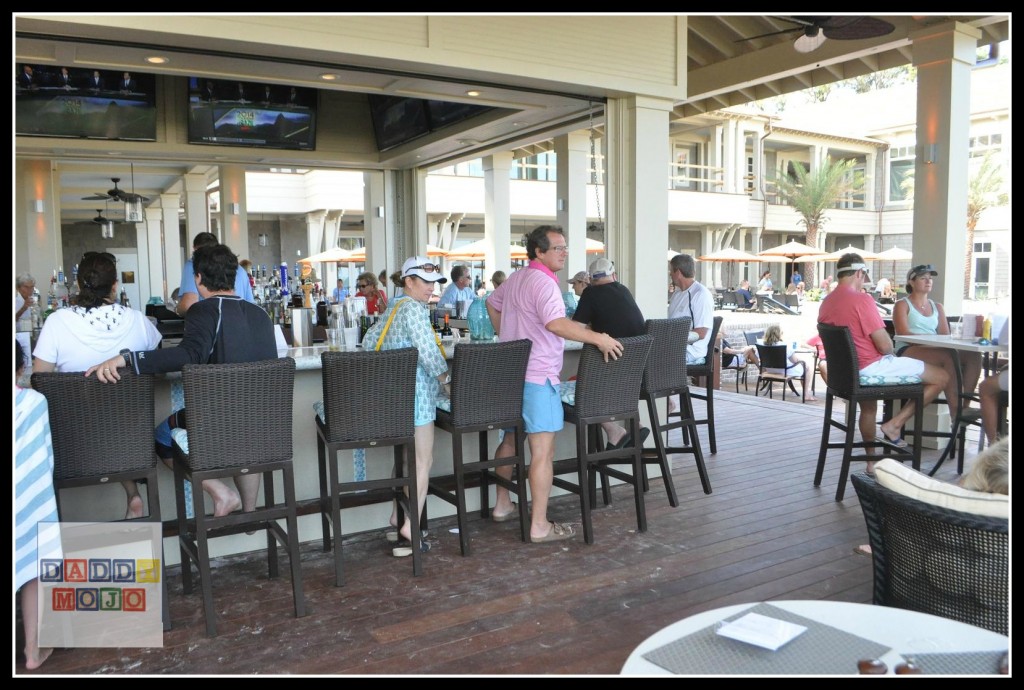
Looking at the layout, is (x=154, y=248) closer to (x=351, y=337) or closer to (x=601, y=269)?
(x=351, y=337)

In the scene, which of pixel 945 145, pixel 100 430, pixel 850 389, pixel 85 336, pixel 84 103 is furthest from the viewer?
pixel 84 103

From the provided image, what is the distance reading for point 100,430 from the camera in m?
3.12

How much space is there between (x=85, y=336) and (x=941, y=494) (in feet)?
10.9

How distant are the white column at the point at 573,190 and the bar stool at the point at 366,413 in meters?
6.60

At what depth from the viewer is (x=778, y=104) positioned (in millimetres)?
39906

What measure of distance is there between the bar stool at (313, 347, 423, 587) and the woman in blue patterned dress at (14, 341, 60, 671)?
1.09 m

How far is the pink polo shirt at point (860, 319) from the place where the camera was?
5035mm

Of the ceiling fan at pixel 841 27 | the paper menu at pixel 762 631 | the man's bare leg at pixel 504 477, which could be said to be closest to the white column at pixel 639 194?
the ceiling fan at pixel 841 27

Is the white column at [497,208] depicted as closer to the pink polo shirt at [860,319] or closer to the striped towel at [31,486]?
the pink polo shirt at [860,319]

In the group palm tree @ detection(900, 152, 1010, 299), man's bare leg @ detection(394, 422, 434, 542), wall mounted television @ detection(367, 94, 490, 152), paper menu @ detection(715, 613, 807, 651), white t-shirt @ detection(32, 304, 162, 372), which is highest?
palm tree @ detection(900, 152, 1010, 299)

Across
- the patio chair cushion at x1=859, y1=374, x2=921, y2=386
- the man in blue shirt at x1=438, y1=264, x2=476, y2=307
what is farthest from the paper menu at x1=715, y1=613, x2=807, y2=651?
the man in blue shirt at x1=438, y1=264, x2=476, y2=307

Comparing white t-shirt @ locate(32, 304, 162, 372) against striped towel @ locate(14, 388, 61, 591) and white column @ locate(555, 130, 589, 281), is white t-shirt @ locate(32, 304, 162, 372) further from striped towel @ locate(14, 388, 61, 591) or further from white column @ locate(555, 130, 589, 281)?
white column @ locate(555, 130, 589, 281)

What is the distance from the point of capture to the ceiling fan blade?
16.6ft

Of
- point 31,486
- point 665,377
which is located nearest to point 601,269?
point 665,377
